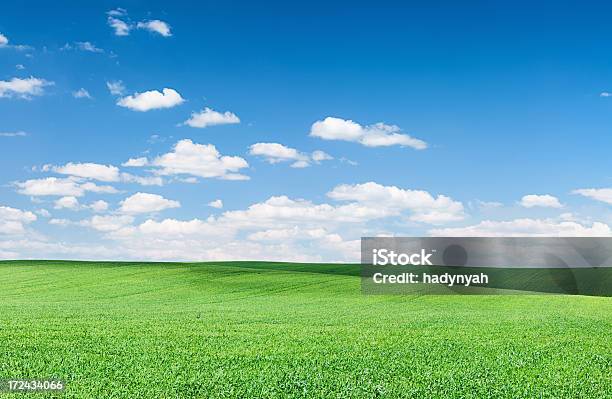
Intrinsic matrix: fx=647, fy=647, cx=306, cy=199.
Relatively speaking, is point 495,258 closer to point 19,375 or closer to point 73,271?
point 73,271

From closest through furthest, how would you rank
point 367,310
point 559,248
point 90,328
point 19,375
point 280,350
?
point 19,375 < point 280,350 < point 90,328 < point 367,310 < point 559,248

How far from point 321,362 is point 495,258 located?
54.7 metres

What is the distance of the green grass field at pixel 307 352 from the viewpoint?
1423cm

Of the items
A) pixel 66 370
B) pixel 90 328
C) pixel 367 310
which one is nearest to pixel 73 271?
pixel 367 310

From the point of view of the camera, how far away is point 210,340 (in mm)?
20781

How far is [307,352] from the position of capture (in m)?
18.5
